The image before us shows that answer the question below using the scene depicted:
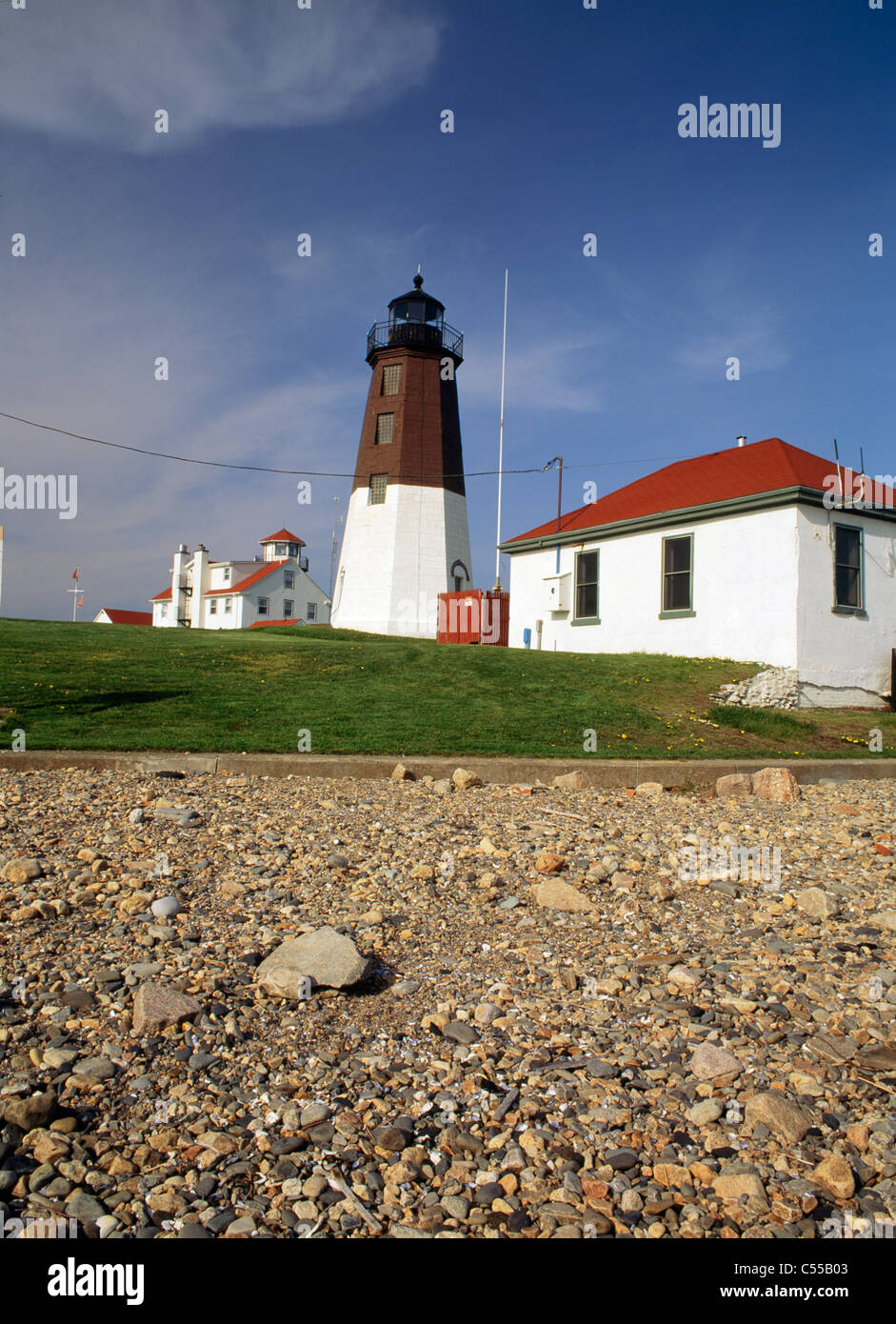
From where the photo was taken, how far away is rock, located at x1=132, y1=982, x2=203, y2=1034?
10.6 ft

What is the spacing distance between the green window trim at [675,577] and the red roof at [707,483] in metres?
0.80

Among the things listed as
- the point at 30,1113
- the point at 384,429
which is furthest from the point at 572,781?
the point at 384,429

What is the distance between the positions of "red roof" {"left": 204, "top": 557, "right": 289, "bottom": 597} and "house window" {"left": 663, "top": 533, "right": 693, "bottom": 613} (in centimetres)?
3803

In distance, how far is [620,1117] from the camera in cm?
285

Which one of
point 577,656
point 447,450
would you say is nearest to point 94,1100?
point 577,656

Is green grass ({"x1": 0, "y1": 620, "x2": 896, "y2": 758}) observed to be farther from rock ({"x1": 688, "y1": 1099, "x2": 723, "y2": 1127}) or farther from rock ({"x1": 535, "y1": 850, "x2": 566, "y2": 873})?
rock ({"x1": 688, "y1": 1099, "x2": 723, "y2": 1127})

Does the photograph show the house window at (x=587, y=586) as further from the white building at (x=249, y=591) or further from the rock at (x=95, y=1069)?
the white building at (x=249, y=591)

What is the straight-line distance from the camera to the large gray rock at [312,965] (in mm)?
3561

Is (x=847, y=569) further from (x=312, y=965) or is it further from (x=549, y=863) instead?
(x=312, y=965)

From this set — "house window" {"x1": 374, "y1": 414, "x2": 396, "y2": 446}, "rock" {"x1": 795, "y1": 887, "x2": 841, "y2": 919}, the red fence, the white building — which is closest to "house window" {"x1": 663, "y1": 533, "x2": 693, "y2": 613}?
the red fence

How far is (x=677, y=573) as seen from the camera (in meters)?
18.5

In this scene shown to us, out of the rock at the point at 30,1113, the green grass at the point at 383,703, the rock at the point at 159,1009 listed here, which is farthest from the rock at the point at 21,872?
the green grass at the point at 383,703

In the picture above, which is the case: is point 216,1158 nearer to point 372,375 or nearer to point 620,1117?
point 620,1117
